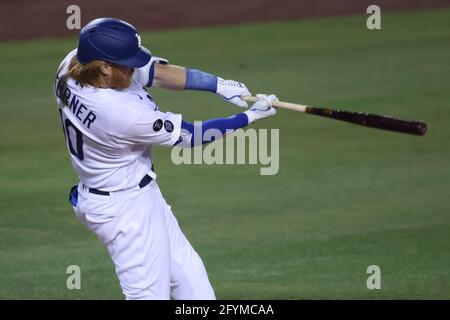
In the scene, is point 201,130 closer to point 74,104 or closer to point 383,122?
point 74,104

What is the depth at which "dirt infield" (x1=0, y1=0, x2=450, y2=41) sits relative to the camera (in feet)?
63.9

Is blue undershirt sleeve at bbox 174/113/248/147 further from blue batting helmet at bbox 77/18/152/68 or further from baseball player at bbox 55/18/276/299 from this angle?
blue batting helmet at bbox 77/18/152/68

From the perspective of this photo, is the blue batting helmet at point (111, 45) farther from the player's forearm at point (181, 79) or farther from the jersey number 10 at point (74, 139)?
the player's forearm at point (181, 79)

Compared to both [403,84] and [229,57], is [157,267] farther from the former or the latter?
[229,57]

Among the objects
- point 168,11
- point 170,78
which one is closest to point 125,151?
point 170,78

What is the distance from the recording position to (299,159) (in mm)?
12516

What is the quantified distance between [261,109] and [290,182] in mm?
5176

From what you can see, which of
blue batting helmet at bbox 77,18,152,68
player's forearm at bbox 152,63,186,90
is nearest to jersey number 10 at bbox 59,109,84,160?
blue batting helmet at bbox 77,18,152,68

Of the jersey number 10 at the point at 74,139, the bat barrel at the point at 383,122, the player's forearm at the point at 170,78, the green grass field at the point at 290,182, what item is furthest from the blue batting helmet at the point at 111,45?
the green grass field at the point at 290,182

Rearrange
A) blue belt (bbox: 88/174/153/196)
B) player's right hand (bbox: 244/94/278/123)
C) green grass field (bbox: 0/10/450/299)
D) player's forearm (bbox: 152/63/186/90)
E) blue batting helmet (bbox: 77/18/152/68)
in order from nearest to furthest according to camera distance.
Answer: blue batting helmet (bbox: 77/18/152/68) → blue belt (bbox: 88/174/153/196) → player's right hand (bbox: 244/94/278/123) → player's forearm (bbox: 152/63/186/90) → green grass field (bbox: 0/10/450/299)

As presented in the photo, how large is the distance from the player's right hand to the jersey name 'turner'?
3.37 ft

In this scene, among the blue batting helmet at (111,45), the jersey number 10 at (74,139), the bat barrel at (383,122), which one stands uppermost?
the blue batting helmet at (111,45)

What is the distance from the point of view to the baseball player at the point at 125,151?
19.8 ft
